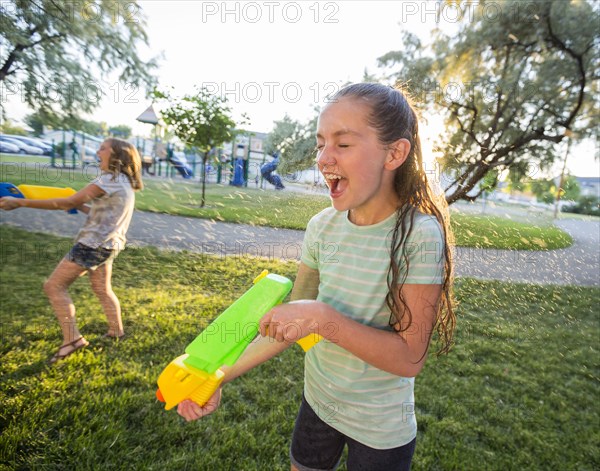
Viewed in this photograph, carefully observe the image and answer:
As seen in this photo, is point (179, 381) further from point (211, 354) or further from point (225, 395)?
point (225, 395)

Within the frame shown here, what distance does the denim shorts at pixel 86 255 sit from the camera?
2639 millimetres

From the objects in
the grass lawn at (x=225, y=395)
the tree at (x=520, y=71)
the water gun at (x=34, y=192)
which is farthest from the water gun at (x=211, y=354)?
the tree at (x=520, y=71)

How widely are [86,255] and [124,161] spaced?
2.46 ft

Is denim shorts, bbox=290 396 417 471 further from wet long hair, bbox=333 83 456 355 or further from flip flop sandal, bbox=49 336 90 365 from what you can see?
flip flop sandal, bbox=49 336 90 365

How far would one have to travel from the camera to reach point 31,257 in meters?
4.86

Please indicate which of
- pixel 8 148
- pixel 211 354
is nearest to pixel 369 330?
pixel 211 354

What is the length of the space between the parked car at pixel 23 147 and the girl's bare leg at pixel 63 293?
83 centimetres

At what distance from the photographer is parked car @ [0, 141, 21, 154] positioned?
1951 millimetres

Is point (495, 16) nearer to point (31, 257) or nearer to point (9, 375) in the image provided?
point (9, 375)

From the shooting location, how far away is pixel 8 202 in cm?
207

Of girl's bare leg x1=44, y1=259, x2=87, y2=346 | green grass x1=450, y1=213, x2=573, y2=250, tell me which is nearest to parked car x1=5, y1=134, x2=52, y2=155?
girl's bare leg x1=44, y1=259, x2=87, y2=346

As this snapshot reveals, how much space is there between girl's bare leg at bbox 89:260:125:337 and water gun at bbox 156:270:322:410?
2232mm

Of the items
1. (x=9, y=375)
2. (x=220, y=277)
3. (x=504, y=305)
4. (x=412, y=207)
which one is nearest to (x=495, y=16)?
(x=504, y=305)

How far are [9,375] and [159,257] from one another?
10.3 ft
